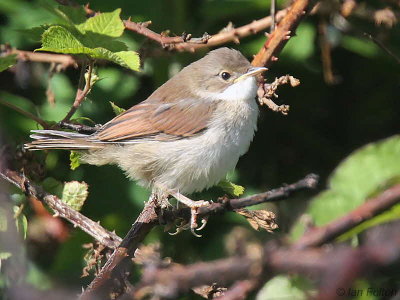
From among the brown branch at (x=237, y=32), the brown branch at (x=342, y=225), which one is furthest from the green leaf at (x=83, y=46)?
the brown branch at (x=342, y=225)

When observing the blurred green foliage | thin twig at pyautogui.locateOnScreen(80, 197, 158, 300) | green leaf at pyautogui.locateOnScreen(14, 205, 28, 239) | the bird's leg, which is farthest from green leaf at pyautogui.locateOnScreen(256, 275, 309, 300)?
green leaf at pyautogui.locateOnScreen(14, 205, 28, 239)

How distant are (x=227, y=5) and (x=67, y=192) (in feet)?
5.98

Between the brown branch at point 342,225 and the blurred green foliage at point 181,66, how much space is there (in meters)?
2.64

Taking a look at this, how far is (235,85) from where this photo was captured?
13.7ft

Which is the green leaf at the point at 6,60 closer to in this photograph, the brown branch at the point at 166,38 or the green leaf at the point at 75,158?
the brown branch at the point at 166,38

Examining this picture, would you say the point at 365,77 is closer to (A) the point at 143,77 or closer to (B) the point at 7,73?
(A) the point at 143,77

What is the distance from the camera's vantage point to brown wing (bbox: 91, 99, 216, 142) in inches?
153

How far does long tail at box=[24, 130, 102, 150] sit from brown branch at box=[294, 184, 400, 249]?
257 centimetres

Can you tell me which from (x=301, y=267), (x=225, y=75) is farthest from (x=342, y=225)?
(x=225, y=75)

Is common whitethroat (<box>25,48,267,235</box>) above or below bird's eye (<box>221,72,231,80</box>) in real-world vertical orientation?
below

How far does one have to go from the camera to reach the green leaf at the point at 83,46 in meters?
3.09

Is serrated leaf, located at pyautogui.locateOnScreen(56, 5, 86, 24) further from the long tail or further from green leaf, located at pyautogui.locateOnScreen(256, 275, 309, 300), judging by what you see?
green leaf, located at pyautogui.locateOnScreen(256, 275, 309, 300)

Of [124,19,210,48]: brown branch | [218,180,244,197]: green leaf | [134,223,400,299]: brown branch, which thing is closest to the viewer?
[134,223,400,299]: brown branch

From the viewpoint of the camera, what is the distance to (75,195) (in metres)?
3.62
